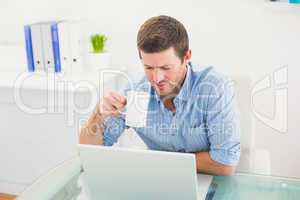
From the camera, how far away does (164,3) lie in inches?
94.3

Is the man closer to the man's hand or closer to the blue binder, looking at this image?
the man's hand

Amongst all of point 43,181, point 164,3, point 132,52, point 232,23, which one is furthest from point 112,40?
point 43,181

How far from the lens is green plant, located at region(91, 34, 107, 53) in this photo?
2459 millimetres

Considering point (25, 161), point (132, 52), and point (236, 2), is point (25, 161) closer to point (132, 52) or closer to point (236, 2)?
point (132, 52)

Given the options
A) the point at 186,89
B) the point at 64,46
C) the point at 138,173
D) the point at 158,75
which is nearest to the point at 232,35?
the point at 186,89

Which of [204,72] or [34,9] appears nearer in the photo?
[204,72]

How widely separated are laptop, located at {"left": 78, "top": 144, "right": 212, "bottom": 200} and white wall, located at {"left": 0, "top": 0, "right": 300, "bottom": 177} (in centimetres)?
130

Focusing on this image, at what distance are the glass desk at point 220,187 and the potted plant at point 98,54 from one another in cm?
109

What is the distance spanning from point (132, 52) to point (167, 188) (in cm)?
144

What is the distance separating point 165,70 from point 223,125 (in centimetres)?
31

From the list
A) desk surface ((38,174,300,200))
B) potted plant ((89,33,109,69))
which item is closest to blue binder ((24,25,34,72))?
potted plant ((89,33,109,69))

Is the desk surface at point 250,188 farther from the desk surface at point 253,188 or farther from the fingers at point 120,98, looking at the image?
the fingers at point 120,98

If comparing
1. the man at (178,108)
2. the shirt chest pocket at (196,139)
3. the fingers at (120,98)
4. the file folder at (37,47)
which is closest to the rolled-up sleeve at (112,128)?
the man at (178,108)

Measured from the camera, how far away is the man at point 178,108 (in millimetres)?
1630
